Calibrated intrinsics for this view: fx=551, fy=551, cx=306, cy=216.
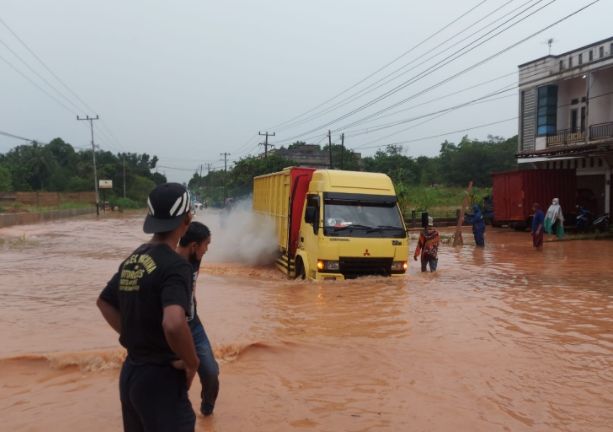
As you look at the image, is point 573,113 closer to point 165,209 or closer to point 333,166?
point 165,209

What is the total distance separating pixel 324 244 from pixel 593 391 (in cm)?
540

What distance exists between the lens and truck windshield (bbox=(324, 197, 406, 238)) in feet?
32.5

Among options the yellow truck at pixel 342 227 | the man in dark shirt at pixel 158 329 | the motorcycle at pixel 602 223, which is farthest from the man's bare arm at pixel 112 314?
the motorcycle at pixel 602 223

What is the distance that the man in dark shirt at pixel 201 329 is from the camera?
3.80 meters

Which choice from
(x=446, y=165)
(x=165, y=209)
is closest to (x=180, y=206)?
(x=165, y=209)

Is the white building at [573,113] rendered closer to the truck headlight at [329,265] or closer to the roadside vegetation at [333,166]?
the truck headlight at [329,265]

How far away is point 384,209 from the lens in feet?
34.4

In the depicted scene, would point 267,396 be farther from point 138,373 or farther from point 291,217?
point 291,217

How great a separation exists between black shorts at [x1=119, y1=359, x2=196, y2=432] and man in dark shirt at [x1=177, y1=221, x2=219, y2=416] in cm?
114

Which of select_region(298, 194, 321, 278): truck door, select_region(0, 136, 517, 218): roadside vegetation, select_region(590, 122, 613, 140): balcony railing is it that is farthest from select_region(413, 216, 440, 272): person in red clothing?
select_region(0, 136, 517, 218): roadside vegetation

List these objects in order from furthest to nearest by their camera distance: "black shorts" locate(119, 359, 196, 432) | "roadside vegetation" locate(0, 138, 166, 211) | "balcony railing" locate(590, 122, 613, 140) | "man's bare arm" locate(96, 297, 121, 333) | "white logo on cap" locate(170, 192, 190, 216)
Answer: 1. "roadside vegetation" locate(0, 138, 166, 211)
2. "balcony railing" locate(590, 122, 613, 140)
3. "man's bare arm" locate(96, 297, 121, 333)
4. "white logo on cap" locate(170, 192, 190, 216)
5. "black shorts" locate(119, 359, 196, 432)

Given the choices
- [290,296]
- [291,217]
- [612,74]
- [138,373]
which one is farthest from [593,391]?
[612,74]

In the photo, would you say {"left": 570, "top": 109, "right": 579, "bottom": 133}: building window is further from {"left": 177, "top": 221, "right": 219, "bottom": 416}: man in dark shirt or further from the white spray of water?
{"left": 177, "top": 221, "right": 219, "bottom": 416}: man in dark shirt

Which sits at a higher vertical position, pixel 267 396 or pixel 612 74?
pixel 612 74
